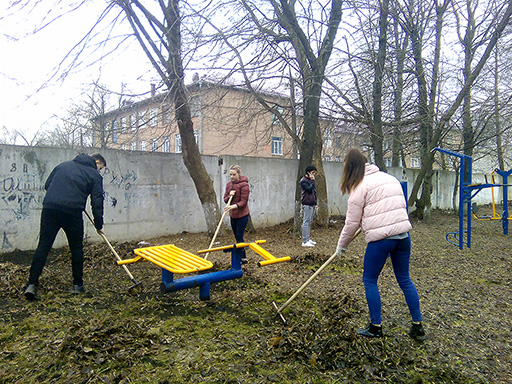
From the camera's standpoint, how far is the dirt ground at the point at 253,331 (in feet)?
9.12

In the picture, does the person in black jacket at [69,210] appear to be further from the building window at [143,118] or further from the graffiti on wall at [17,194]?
the building window at [143,118]

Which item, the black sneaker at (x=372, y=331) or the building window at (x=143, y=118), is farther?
the building window at (x=143, y=118)

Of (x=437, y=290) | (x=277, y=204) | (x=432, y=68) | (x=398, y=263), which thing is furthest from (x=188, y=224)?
(x=432, y=68)

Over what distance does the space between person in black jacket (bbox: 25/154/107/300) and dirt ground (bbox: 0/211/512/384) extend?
1.00 feet

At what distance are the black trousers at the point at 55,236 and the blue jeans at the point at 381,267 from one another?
3.37 metres

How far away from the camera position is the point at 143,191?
8711 millimetres

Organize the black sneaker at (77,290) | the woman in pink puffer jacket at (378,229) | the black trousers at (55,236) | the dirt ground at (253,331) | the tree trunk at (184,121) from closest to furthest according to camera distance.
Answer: the dirt ground at (253,331) → the woman in pink puffer jacket at (378,229) → the black trousers at (55,236) → the black sneaker at (77,290) → the tree trunk at (184,121)

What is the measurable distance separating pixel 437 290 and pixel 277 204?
6410mm

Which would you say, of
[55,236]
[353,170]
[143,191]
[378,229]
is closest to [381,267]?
[378,229]

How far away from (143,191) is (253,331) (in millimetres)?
5916

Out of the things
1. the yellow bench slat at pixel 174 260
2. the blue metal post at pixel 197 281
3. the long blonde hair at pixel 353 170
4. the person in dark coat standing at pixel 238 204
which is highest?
the long blonde hair at pixel 353 170

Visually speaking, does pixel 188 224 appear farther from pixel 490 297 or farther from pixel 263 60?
pixel 490 297

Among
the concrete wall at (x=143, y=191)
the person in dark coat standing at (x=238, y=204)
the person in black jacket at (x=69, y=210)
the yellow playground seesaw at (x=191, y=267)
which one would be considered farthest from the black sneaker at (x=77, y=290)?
the concrete wall at (x=143, y=191)

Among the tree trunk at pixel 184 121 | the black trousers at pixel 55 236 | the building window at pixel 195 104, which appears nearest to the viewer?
the black trousers at pixel 55 236
